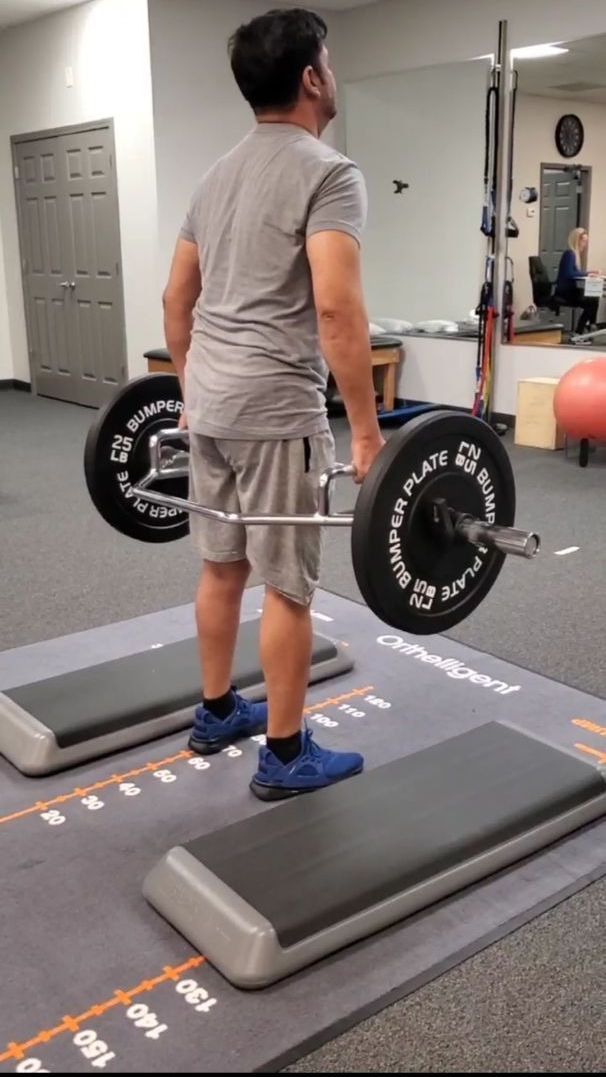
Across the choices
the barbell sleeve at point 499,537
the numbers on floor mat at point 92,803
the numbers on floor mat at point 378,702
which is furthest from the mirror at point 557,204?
the numbers on floor mat at point 92,803

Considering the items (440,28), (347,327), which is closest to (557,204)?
(440,28)

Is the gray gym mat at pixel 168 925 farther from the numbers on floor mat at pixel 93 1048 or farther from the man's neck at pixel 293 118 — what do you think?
the man's neck at pixel 293 118

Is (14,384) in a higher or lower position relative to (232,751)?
higher

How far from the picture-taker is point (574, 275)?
611 cm

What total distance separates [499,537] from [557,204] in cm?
489

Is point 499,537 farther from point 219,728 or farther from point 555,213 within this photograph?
point 555,213

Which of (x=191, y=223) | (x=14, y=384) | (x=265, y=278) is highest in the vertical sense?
(x=191, y=223)

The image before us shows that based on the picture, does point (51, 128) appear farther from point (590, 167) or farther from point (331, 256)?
point (331, 256)

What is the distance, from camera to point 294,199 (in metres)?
1.79

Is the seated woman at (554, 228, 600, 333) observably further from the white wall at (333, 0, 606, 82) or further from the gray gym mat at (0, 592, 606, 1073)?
the gray gym mat at (0, 592, 606, 1073)

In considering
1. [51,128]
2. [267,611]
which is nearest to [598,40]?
[51,128]

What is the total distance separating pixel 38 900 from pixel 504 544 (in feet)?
3.50

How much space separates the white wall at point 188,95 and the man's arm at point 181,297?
4.37 metres

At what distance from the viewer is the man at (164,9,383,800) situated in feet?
5.88
